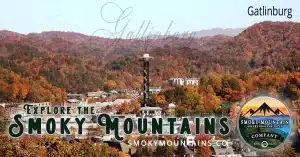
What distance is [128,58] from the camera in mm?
26906

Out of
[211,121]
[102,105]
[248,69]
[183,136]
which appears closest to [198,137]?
[183,136]

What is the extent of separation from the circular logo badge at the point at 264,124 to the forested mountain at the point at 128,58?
36.5 ft

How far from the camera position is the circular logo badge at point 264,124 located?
848 centimetres

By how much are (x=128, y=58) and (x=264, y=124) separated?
732 inches

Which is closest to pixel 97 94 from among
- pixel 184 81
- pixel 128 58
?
pixel 184 81

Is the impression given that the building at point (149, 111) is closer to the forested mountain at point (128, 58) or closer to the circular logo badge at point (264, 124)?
Result: the circular logo badge at point (264, 124)

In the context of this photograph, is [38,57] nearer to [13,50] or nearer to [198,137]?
[13,50]

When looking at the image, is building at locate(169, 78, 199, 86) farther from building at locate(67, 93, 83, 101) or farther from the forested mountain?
building at locate(67, 93, 83, 101)

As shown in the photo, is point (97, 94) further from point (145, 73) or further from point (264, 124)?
point (264, 124)

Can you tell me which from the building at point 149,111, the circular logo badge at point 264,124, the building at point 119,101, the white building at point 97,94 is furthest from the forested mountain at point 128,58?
the circular logo badge at point 264,124

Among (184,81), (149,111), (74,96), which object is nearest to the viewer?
(149,111)

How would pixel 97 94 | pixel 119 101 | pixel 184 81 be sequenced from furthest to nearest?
pixel 184 81
pixel 97 94
pixel 119 101

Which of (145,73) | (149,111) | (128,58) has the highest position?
(128,58)

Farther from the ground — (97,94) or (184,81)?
(184,81)
